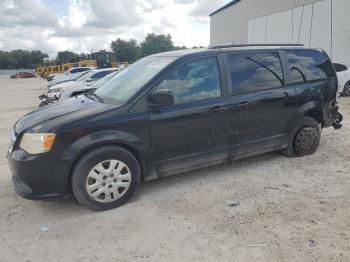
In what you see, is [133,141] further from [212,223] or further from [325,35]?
[325,35]

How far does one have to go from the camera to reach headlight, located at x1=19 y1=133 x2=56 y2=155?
338 centimetres

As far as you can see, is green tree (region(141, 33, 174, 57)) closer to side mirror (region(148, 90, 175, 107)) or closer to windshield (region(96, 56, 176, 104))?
windshield (region(96, 56, 176, 104))

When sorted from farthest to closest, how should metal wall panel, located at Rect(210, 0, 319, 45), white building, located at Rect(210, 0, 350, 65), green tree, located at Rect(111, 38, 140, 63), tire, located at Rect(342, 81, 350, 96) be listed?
1. green tree, located at Rect(111, 38, 140, 63)
2. metal wall panel, located at Rect(210, 0, 319, 45)
3. white building, located at Rect(210, 0, 350, 65)
4. tire, located at Rect(342, 81, 350, 96)

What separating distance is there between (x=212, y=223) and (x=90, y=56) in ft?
129

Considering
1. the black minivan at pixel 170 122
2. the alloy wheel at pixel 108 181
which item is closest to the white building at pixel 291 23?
the black minivan at pixel 170 122

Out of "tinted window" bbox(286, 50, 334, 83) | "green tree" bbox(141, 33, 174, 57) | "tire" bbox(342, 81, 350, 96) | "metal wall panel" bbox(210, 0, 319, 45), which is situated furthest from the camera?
"green tree" bbox(141, 33, 174, 57)

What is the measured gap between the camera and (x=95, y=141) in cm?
351

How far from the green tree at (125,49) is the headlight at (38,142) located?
93482 millimetres

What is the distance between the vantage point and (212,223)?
3.34m

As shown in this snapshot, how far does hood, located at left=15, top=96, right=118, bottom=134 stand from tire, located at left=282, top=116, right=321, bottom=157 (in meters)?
2.88

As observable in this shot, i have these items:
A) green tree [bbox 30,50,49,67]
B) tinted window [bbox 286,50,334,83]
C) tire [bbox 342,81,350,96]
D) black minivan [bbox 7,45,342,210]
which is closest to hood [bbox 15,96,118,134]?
black minivan [bbox 7,45,342,210]

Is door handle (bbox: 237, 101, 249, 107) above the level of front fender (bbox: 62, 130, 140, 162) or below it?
above

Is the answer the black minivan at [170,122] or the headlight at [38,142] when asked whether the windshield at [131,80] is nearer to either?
the black minivan at [170,122]

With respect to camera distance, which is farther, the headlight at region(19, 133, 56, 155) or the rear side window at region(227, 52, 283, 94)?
the rear side window at region(227, 52, 283, 94)
